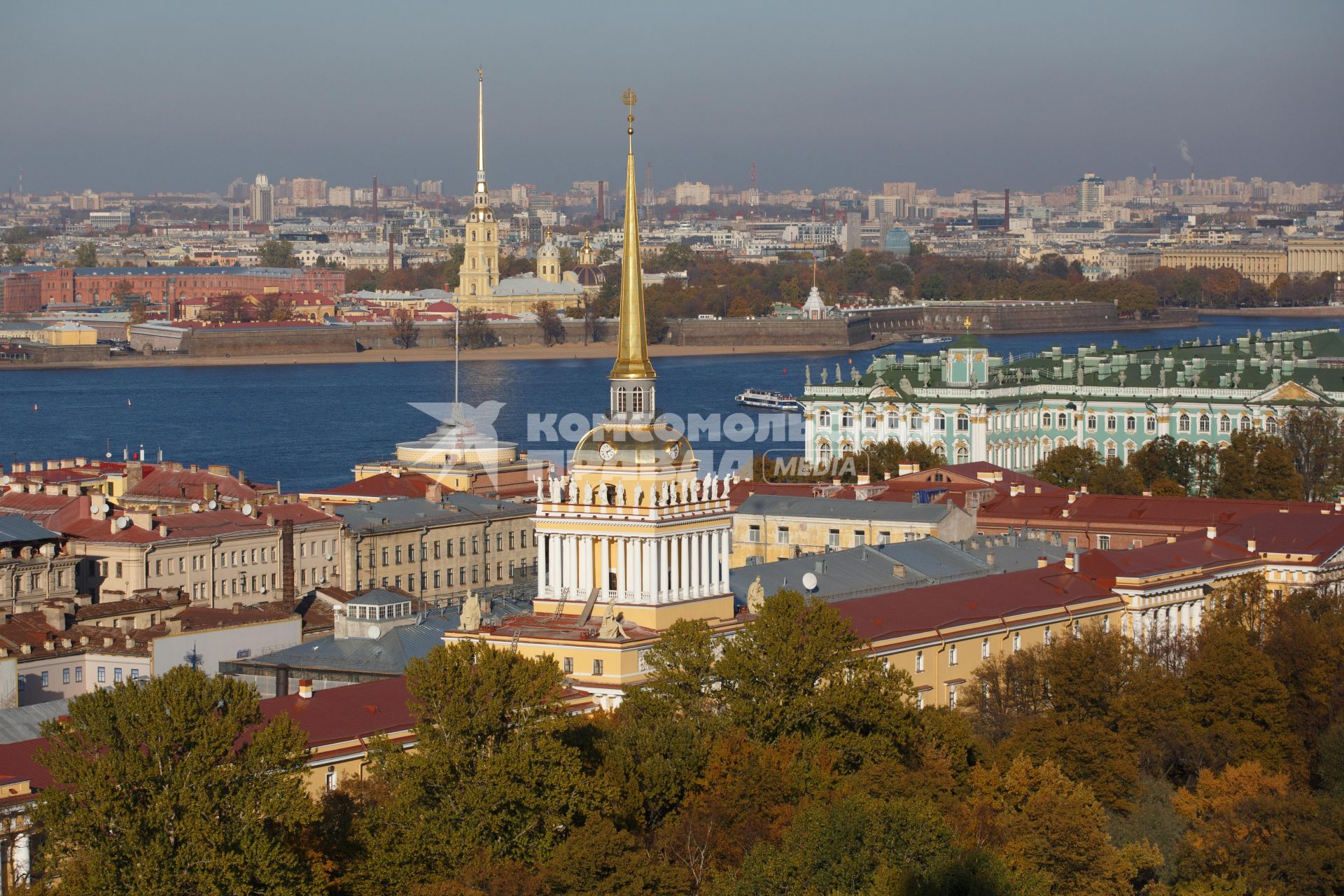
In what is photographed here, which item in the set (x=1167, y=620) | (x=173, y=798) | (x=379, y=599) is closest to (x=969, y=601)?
(x=1167, y=620)

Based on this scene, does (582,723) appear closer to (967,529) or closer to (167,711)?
(167,711)

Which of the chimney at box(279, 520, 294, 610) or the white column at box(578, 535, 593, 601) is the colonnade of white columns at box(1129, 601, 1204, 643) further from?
the chimney at box(279, 520, 294, 610)

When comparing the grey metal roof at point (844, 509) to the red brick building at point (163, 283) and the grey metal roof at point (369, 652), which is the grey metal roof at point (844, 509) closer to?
the grey metal roof at point (369, 652)

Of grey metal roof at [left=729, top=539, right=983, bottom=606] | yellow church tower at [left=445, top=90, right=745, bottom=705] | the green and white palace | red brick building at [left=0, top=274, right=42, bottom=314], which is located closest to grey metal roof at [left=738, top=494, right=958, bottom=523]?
grey metal roof at [left=729, top=539, right=983, bottom=606]

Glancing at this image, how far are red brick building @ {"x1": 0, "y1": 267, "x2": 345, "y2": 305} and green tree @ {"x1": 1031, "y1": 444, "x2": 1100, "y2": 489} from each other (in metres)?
94.4

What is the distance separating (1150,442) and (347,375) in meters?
56.5

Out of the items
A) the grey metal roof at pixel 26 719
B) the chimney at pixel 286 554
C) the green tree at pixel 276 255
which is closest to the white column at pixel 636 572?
the grey metal roof at pixel 26 719

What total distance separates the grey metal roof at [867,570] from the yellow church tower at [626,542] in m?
1.67

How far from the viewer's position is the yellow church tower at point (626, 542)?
22578 millimetres

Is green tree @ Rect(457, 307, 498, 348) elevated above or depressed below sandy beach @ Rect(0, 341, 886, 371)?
above

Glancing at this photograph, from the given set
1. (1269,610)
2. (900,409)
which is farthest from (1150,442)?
(1269,610)

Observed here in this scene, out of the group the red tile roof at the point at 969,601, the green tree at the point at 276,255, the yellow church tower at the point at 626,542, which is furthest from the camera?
the green tree at the point at 276,255

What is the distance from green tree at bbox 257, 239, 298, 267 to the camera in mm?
165500

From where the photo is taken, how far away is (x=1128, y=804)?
21484 mm
